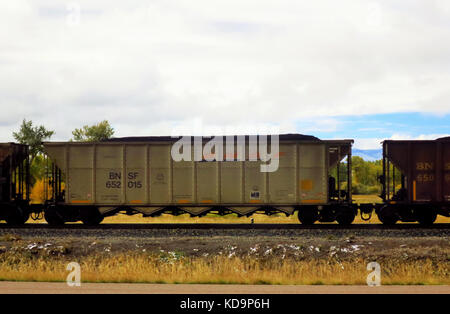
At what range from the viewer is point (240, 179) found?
1900cm

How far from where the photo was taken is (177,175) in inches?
755

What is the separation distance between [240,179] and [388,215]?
19.6 feet

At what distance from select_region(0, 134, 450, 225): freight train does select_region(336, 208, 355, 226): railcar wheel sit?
4 centimetres

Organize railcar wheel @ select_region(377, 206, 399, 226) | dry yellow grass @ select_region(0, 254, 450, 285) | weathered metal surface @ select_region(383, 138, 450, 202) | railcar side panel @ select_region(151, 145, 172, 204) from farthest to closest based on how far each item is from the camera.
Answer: railcar wheel @ select_region(377, 206, 399, 226)
railcar side panel @ select_region(151, 145, 172, 204)
weathered metal surface @ select_region(383, 138, 450, 202)
dry yellow grass @ select_region(0, 254, 450, 285)

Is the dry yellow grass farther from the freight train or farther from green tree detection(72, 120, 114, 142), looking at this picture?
green tree detection(72, 120, 114, 142)

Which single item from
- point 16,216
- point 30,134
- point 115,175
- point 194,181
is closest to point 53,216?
point 16,216

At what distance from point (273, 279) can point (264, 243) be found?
3.16 metres

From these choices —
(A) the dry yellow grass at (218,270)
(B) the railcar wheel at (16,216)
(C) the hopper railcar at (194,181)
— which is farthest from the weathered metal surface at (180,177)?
(A) the dry yellow grass at (218,270)

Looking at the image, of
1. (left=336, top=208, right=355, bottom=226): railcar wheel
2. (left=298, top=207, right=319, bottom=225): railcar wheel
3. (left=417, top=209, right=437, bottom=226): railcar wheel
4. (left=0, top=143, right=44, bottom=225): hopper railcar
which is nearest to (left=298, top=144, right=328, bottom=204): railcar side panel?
(left=298, top=207, right=319, bottom=225): railcar wheel

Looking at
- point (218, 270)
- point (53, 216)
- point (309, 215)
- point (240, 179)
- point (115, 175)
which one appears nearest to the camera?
point (218, 270)

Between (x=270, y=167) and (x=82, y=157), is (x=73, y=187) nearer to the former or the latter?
(x=82, y=157)

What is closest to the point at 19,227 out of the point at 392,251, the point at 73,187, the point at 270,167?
the point at 73,187

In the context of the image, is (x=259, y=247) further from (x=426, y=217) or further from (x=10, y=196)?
(x=10, y=196)

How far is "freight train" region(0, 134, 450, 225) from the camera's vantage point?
62.3 feet
